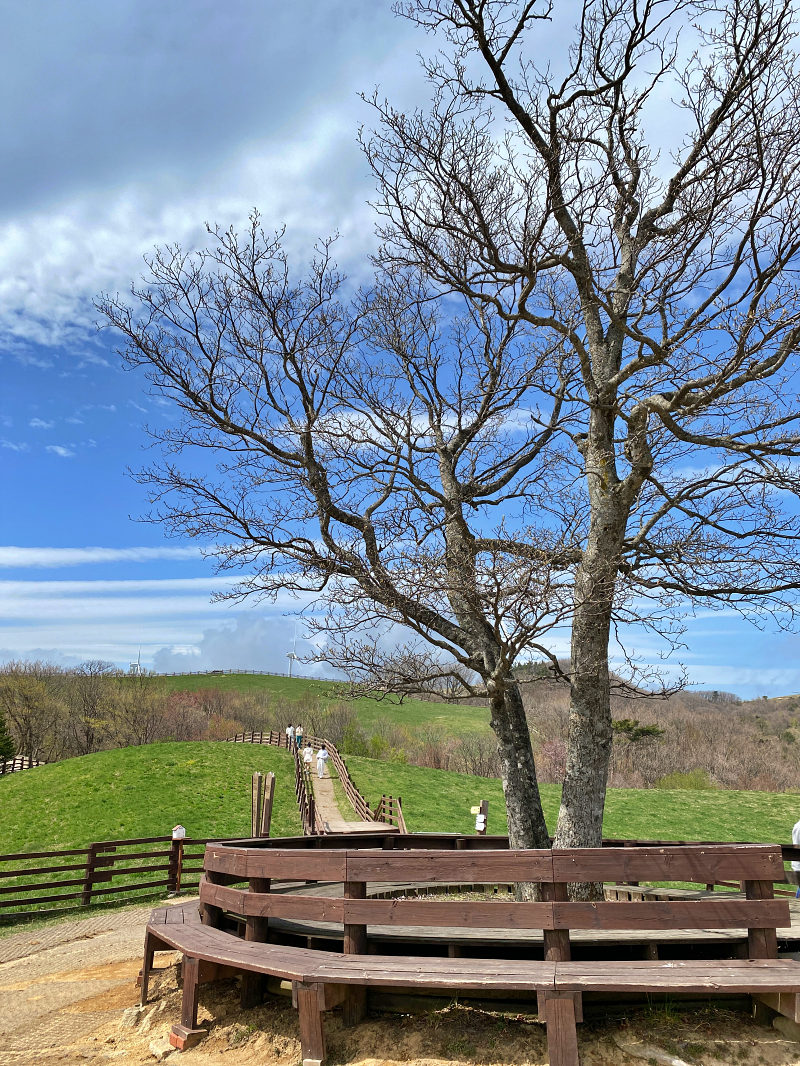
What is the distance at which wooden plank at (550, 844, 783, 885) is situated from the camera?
5.27 m

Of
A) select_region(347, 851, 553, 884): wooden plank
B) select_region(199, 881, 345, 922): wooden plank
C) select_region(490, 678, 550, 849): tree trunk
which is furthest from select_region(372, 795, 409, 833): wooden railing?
select_region(347, 851, 553, 884): wooden plank

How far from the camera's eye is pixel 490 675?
8266 millimetres

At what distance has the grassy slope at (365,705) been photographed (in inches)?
3046

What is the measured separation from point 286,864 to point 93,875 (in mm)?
14223

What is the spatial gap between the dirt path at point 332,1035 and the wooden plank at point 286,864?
117 centimetres

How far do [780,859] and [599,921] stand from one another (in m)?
1.47

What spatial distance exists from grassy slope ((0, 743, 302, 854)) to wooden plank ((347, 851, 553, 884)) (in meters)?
22.2

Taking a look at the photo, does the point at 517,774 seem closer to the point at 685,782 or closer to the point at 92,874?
the point at 92,874

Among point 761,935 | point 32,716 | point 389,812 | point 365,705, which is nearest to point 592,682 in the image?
point 761,935

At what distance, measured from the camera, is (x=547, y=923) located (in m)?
5.24

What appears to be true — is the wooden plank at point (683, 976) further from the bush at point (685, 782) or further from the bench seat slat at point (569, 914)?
the bush at point (685, 782)

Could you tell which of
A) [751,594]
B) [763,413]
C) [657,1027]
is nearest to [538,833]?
[657,1027]

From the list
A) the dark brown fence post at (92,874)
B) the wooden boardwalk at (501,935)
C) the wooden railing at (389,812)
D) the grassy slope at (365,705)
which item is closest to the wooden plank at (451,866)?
the wooden boardwalk at (501,935)

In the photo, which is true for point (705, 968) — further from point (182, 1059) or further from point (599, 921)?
point (182, 1059)
